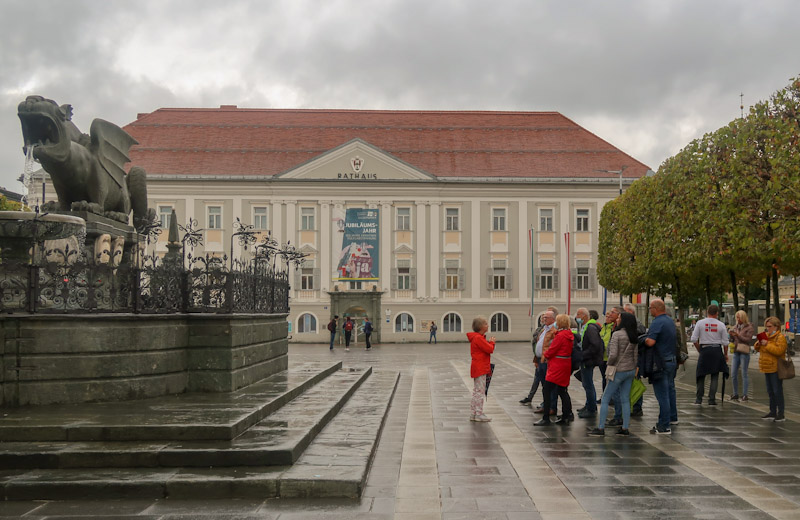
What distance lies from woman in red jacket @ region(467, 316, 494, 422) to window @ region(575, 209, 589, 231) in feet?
160

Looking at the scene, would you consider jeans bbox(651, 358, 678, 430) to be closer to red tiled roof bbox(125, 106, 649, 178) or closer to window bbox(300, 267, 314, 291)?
window bbox(300, 267, 314, 291)

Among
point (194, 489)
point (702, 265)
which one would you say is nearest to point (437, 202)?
point (702, 265)

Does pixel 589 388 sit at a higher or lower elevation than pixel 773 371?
lower

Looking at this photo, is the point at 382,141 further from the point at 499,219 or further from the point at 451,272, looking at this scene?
the point at 451,272

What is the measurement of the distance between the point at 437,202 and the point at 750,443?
1951 inches

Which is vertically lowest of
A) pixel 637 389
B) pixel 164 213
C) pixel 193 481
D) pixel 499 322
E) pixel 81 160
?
pixel 499 322

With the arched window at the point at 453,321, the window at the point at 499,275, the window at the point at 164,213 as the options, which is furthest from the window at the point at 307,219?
the window at the point at 499,275

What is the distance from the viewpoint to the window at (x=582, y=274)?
60688 mm

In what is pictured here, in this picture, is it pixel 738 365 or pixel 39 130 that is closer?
pixel 39 130

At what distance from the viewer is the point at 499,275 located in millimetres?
60312

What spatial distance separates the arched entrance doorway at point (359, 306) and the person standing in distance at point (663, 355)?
151 ft

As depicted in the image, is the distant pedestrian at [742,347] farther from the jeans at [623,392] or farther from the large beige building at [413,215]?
the large beige building at [413,215]

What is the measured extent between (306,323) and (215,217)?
32.5ft

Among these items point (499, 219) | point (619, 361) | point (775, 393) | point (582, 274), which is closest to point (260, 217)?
point (499, 219)
